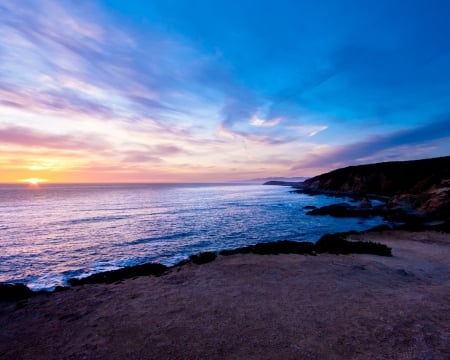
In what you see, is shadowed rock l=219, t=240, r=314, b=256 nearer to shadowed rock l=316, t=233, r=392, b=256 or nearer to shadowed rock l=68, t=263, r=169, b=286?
shadowed rock l=316, t=233, r=392, b=256

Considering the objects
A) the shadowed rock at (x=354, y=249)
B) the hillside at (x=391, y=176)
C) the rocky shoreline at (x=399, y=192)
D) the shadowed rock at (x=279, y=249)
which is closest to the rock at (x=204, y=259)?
the shadowed rock at (x=279, y=249)

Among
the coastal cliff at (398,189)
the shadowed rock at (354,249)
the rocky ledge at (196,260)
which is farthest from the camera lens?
the coastal cliff at (398,189)

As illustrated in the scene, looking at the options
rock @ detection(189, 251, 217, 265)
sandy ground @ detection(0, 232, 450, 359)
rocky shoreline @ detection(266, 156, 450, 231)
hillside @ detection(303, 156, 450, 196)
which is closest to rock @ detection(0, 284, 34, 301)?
sandy ground @ detection(0, 232, 450, 359)

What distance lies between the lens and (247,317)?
798 centimetres

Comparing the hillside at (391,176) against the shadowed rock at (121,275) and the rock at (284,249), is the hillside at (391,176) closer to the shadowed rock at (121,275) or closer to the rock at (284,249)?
the rock at (284,249)

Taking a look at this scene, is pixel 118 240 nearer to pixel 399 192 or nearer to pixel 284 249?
pixel 284 249

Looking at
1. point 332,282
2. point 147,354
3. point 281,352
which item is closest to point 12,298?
point 147,354

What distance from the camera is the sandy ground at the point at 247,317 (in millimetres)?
6379

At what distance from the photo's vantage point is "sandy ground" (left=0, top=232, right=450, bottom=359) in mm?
6379

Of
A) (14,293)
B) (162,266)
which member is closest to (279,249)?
(162,266)

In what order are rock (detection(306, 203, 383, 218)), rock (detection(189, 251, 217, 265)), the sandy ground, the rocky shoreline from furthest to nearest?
rock (detection(306, 203, 383, 218)) < the rocky shoreline < rock (detection(189, 251, 217, 265)) < the sandy ground

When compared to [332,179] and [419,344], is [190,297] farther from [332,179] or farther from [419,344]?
[332,179]

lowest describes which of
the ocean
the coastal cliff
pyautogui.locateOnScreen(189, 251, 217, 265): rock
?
the ocean

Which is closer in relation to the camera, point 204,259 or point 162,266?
point 162,266
